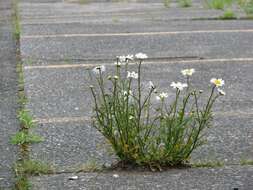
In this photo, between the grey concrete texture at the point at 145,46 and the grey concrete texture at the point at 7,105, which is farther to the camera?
the grey concrete texture at the point at 145,46

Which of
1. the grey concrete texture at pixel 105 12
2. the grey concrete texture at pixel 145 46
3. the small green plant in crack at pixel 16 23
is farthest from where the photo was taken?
the grey concrete texture at pixel 105 12

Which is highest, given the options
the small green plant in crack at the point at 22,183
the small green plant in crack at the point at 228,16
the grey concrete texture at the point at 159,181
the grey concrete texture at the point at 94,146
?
the small green plant in crack at the point at 22,183

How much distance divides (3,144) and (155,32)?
5705mm

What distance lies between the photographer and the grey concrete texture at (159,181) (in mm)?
4473

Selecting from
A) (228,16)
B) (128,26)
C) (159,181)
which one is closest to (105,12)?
(128,26)

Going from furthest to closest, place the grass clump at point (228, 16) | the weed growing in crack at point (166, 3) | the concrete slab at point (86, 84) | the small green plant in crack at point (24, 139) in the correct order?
the weed growing in crack at point (166, 3) < the grass clump at point (228, 16) < the concrete slab at point (86, 84) < the small green plant in crack at point (24, 139)

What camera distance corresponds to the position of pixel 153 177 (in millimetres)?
4641

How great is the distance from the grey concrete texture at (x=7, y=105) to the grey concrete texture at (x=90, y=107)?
0.19 m

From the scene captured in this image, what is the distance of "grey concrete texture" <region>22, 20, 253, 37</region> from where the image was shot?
10820 mm

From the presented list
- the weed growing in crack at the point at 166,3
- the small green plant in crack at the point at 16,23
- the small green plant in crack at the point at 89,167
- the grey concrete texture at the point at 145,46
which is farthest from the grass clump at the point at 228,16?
the small green plant in crack at the point at 89,167

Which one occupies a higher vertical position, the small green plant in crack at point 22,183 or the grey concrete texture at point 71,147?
the small green plant in crack at point 22,183

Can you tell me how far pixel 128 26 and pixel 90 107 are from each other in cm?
503

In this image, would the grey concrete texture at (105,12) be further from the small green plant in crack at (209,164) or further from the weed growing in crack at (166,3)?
the small green plant in crack at (209,164)

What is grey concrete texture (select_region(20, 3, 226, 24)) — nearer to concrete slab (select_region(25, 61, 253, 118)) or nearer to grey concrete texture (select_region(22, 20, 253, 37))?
grey concrete texture (select_region(22, 20, 253, 37))
